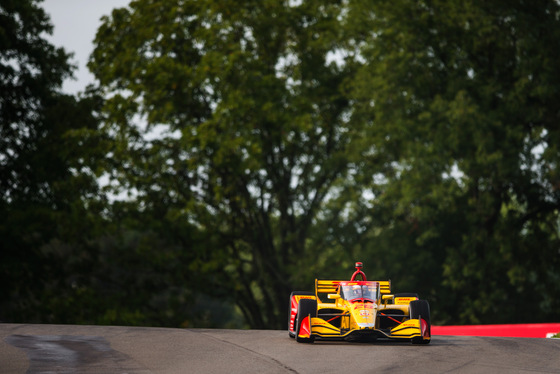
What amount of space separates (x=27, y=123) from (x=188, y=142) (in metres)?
8.90

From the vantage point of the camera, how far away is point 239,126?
109ft

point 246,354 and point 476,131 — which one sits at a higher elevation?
point 476,131

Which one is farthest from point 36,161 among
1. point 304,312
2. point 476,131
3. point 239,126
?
point 304,312

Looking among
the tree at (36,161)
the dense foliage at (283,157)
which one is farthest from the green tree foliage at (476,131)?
the tree at (36,161)

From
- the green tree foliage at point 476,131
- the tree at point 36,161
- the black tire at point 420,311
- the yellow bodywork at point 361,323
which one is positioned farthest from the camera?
the tree at point 36,161

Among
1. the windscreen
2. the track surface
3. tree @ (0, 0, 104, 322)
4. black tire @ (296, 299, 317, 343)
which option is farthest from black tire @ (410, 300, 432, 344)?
tree @ (0, 0, 104, 322)

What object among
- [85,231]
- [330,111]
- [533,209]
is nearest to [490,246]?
[533,209]

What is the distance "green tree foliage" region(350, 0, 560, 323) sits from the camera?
31.2m

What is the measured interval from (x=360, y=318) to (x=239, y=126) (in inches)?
772

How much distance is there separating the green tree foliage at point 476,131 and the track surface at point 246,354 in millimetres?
16058

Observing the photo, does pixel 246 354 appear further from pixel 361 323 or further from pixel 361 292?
pixel 361 292

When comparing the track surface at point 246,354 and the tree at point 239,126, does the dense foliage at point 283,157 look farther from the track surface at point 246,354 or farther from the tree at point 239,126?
the track surface at point 246,354

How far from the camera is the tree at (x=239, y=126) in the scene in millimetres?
33719

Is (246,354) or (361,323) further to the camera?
(361,323)
